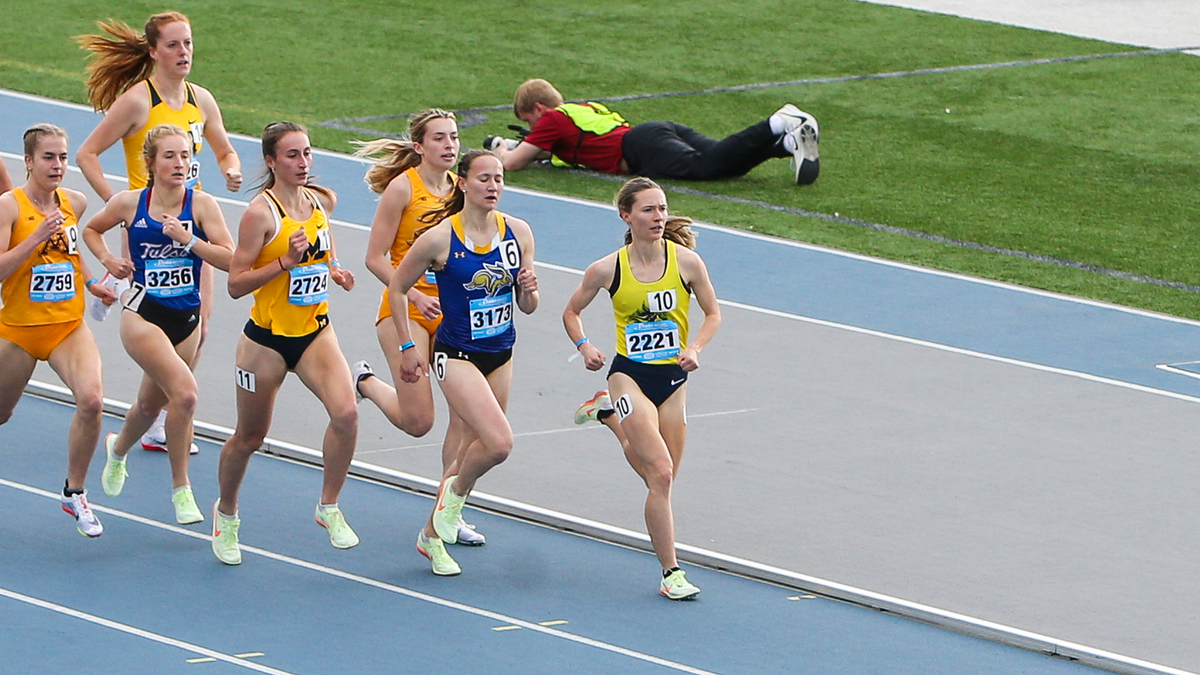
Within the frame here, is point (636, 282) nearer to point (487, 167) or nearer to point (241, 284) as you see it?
point (487, 167)

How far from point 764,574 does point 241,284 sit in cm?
270

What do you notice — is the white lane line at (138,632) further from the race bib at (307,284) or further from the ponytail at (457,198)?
the ponytail at (457,198)

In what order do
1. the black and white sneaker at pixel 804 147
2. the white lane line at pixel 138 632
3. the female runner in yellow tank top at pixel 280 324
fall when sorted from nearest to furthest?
the white lane line at pixel 138 632 < the female runner in yellow tank top at pixel 280 324 < the black and white sneaker at pixel 804 147

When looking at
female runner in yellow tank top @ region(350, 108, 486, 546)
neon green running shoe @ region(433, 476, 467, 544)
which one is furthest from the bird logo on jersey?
neon green running shoe @ region(433, 476, 467, 544)

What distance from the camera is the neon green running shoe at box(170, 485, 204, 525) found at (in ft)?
26.9

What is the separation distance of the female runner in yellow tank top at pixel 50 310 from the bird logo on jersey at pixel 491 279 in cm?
178

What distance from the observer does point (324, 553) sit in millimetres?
8117

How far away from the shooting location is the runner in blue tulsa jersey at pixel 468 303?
7816 mm

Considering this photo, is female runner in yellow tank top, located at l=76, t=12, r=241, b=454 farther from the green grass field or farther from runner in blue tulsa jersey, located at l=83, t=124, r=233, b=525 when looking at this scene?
the green grass field

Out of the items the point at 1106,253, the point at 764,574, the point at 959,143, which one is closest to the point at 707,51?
the point at 959,143

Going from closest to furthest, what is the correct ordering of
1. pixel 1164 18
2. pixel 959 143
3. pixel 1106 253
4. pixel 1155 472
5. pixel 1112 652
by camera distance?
pixel 1112 652 → pixel 1155 472 → pixel 1106 253 → pixel 959 143 → pixel 1164 18

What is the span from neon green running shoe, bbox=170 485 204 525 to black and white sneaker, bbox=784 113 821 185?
8.88 meters

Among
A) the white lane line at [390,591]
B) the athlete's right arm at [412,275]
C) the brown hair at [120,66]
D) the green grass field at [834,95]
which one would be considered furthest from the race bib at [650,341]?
the green grass field at [834,95]

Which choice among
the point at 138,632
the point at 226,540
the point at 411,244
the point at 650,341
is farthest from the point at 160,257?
the point at 650,341
